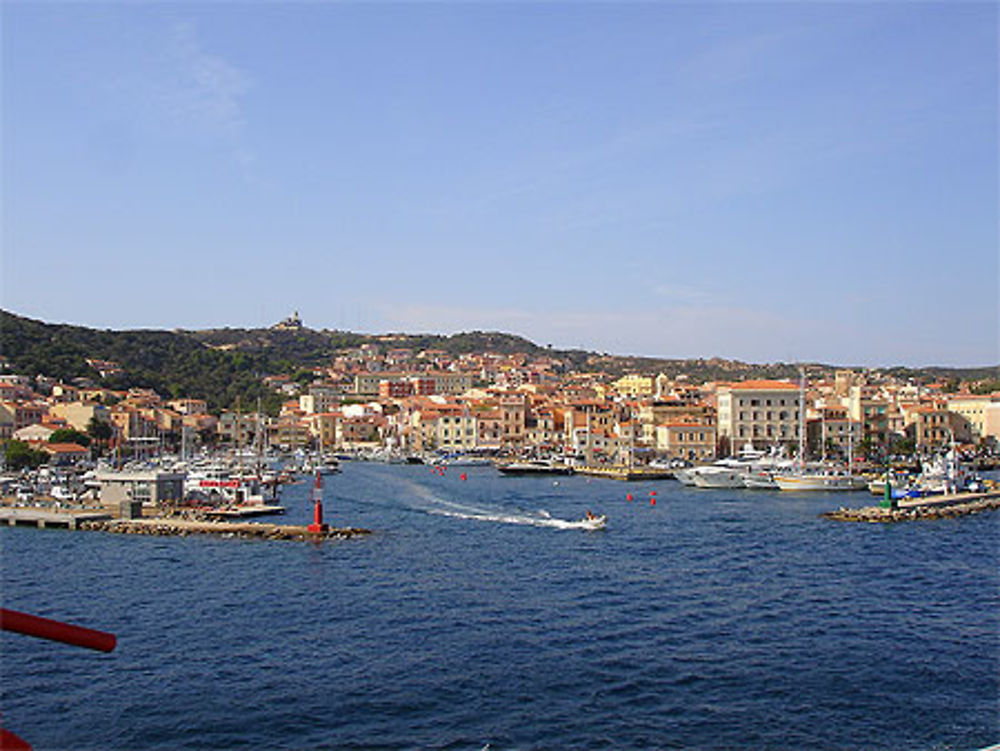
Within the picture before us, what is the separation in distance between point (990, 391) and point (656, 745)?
69.7 meters

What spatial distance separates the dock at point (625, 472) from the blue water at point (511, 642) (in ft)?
70.0

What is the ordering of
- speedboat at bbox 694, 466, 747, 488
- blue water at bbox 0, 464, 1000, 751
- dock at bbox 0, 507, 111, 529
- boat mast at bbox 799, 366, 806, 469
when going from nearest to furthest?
blue water at bbox 0, 464, 1000, 751, dock at bbox 0, 507, 111, 529, speedboat at bbox 694, 466, 747, 488, boat mast at bbox 799, 366, 806, 469

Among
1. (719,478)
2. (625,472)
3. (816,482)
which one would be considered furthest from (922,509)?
(625,472)

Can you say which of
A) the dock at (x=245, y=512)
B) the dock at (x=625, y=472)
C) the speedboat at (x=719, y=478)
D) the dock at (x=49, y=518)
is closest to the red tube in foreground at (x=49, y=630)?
the dock at (x=49, y=518)

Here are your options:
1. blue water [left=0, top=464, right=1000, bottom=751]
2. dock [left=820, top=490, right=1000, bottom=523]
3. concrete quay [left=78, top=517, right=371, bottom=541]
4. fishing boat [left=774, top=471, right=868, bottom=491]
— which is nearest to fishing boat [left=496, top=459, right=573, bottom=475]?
fishing boat [left=774, top=471, right=868, bottom=491]

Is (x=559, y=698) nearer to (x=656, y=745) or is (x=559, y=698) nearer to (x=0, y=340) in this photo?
(x=656, y=745)

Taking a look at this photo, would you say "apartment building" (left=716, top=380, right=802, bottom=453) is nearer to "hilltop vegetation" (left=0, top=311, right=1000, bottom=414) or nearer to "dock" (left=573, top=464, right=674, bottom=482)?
"dock" (left=573, top=464, right=674, bottom=482)

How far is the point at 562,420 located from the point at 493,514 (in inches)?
1654

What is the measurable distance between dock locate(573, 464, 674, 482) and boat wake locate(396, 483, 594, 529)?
14.2 m

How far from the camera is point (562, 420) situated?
70.6 metres

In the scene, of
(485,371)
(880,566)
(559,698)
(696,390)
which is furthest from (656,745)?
(485,371)

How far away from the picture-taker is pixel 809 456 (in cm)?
5469

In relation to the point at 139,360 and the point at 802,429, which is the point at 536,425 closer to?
the point at 802,429

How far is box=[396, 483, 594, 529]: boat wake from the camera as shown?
85.6 ft
